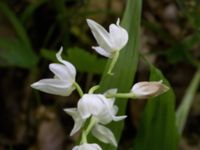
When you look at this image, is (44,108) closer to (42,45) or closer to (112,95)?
(42,45)

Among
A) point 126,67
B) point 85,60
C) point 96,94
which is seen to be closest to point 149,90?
point 96,94

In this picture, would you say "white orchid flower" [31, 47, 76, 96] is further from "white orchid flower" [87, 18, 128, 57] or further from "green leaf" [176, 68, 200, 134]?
"green leaf" [176, 68, 200, 134]

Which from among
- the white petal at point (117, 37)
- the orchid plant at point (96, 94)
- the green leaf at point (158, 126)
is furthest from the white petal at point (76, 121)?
the green leaf at point (158, 126)

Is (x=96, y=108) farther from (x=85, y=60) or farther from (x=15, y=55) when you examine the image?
(x=15, y=55)

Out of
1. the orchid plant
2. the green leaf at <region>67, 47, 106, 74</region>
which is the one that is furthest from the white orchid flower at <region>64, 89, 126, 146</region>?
the green leaf at <region>67, 47, 106, 74</region>

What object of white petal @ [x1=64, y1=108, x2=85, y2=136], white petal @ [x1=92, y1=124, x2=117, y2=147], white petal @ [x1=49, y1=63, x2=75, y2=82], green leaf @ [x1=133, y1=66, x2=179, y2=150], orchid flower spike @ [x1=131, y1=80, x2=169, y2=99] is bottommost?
green leaf @ [x1=133, y1=66, x2=179, y2=150]

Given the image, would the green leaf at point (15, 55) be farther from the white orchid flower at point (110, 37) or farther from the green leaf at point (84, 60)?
the white orchid flower at point (110, 37)
